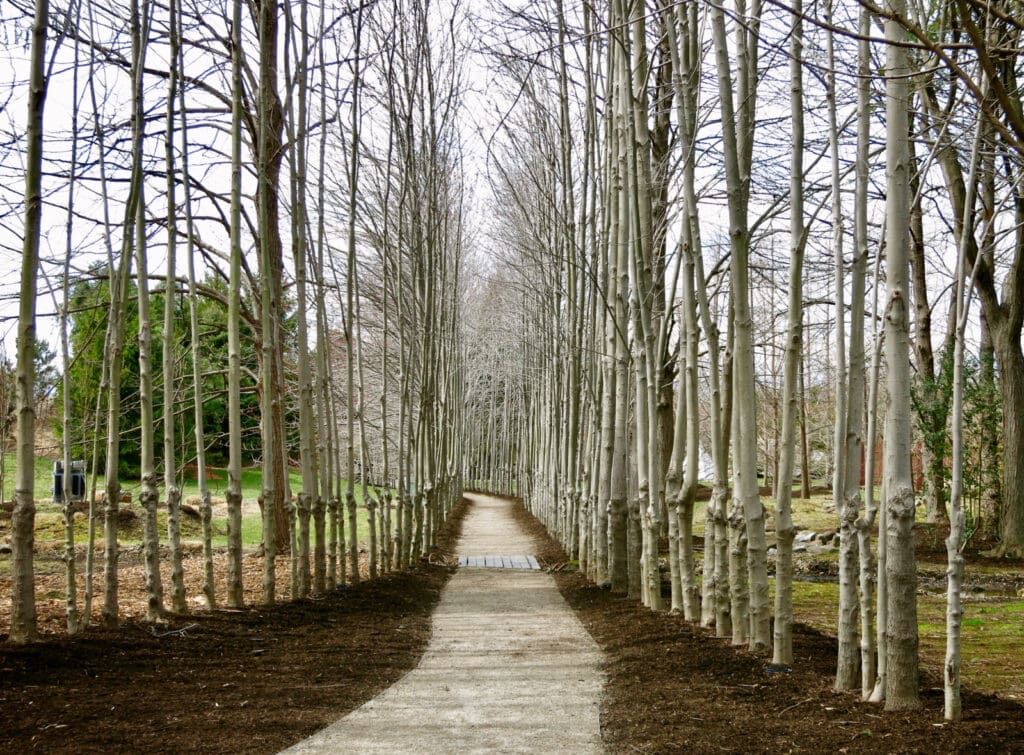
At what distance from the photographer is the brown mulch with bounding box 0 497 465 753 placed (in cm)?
383

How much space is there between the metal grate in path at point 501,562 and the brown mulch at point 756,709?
727cm

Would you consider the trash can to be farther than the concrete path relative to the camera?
Yes

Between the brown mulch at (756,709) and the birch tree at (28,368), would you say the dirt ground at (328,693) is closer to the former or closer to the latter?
the brown mulch at (756,709)

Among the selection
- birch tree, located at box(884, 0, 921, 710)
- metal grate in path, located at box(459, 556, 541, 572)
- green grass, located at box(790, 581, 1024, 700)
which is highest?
birch tree, located at box(884, 0, 921, 710)

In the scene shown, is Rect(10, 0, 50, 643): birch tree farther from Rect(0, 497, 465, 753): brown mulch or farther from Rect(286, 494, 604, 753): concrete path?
Rect(286, 494, 604, 753): concrete path

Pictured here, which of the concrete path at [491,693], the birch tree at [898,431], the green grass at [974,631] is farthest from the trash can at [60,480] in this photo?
the birch tree at [898,431]

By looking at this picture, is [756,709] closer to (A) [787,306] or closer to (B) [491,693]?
(B) [491,693]

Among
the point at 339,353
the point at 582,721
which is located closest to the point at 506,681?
the point at 582,721

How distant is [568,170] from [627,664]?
29.1ft

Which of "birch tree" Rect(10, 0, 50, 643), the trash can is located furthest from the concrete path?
the trash can

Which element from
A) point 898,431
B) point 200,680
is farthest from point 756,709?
point 200,680

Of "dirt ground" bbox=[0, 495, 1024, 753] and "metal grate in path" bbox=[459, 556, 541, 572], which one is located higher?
"dirt ground" bbox=[0, 495, 1024, 753]

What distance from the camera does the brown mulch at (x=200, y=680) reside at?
383 cm

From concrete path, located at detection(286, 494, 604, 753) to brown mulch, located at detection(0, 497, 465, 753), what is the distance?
20 centimetres
